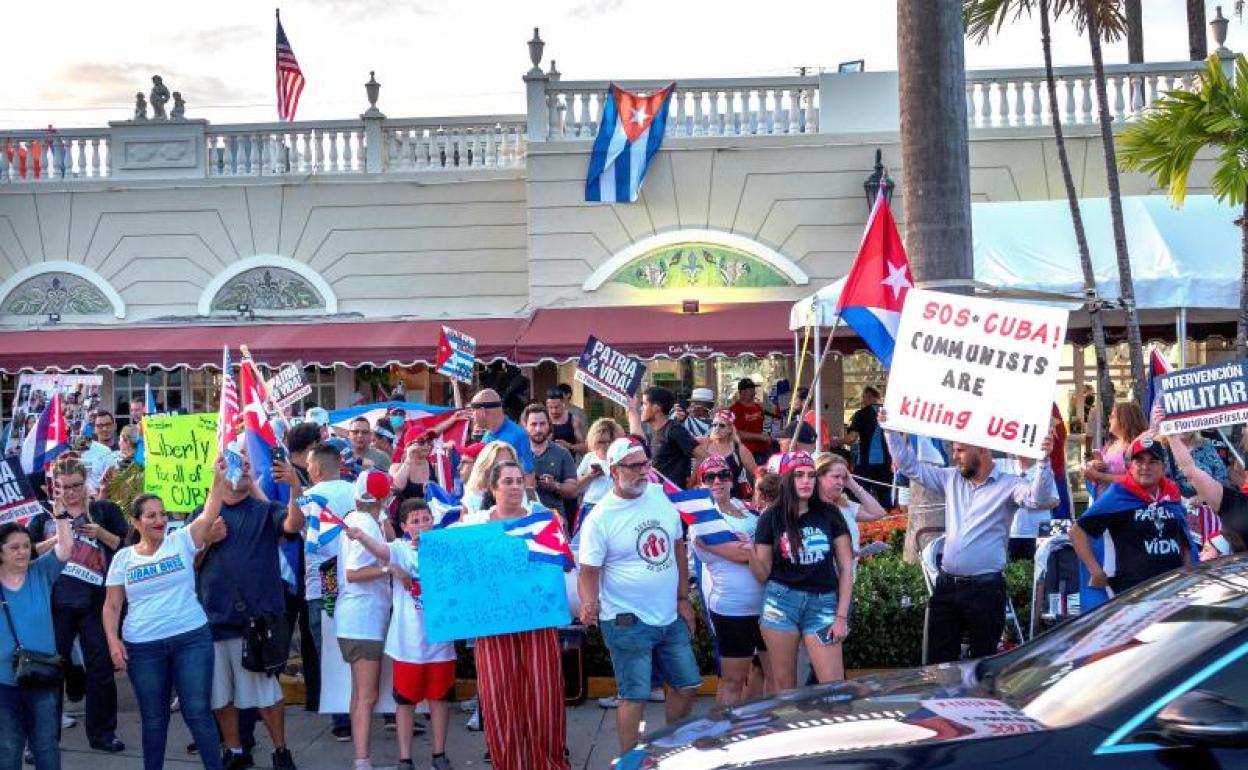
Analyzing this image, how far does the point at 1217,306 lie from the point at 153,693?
1109 centimetres

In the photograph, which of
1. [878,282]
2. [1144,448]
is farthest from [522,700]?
[878,282]

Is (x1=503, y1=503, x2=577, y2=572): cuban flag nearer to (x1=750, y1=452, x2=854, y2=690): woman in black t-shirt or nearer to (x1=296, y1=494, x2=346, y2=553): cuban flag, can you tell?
(x1=750, y1=452, x2=854, y2=690): woman in black t-shirt

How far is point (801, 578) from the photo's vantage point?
687 cm

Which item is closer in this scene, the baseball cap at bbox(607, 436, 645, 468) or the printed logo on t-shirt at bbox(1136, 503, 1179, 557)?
the baseball cap at bbox(607, 436, 645, 468)

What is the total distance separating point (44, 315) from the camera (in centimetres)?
2011

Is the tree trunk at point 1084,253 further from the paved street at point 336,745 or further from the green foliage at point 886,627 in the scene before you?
the paved street at point 336,745

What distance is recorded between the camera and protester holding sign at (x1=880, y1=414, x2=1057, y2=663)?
6.95 meters

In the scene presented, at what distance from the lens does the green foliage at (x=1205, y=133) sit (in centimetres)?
1196

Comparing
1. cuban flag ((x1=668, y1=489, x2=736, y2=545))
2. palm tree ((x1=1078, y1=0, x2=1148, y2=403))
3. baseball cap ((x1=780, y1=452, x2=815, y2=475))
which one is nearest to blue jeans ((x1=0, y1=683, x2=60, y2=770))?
cuban flag ((x1=668, y1=489, x2=736, y2=545))

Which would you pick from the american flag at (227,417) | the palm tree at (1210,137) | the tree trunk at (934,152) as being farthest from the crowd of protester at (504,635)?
the palm tree at (1210,137)

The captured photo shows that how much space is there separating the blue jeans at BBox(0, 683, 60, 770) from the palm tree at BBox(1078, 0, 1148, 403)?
964 centimetres

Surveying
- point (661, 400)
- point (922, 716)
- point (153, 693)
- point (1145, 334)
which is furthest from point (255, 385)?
point (1145, 334)

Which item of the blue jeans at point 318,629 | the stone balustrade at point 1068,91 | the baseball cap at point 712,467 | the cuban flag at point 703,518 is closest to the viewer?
the cuban flag at point 703,518

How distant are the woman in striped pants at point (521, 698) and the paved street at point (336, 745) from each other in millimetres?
829
